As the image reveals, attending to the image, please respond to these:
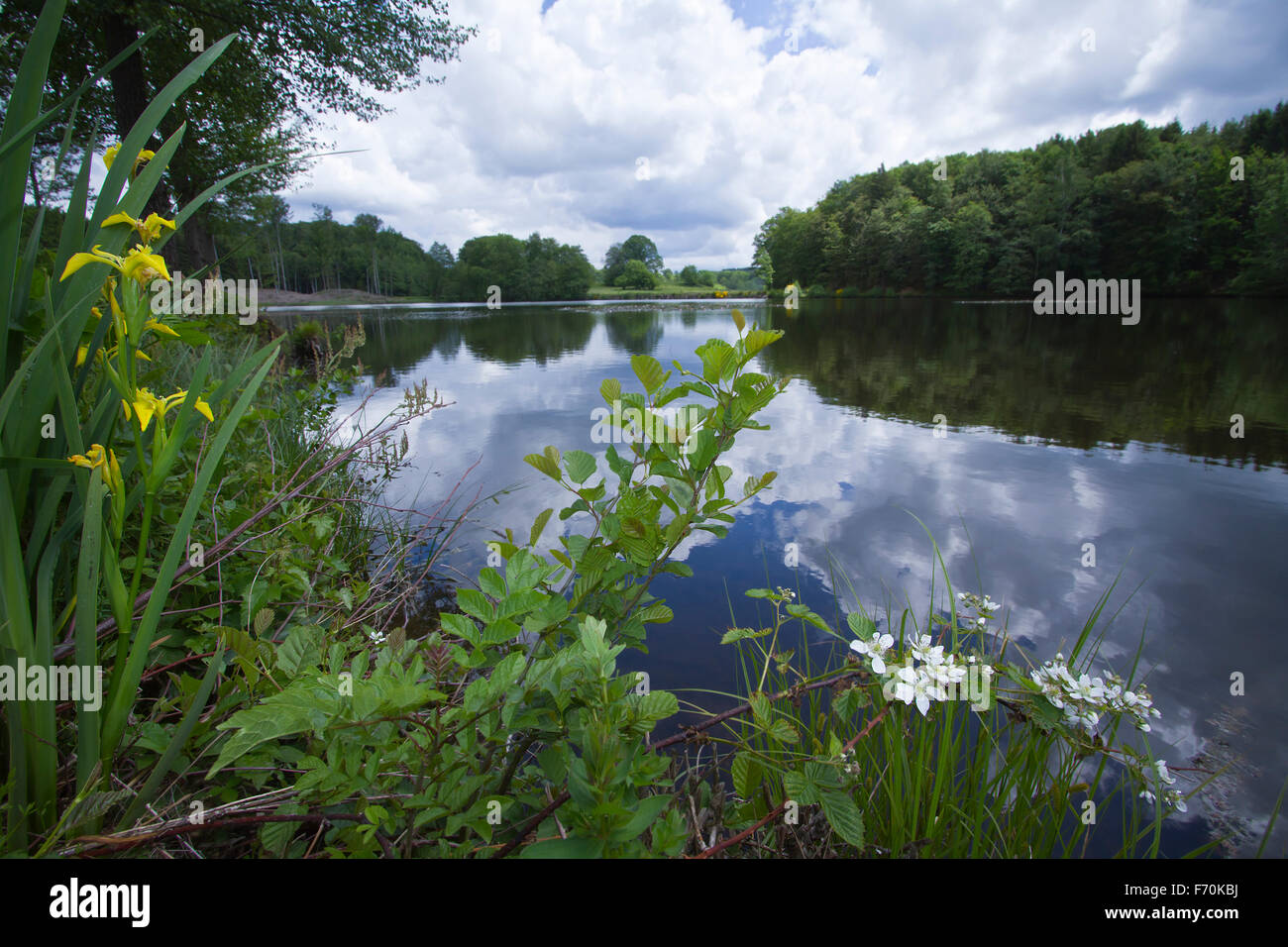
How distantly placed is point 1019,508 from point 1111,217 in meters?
52.6

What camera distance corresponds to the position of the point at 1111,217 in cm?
4194

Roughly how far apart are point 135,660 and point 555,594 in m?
0.73

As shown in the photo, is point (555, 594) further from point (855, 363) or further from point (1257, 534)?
point (855, 363)

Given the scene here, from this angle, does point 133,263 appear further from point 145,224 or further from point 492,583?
point 492,583

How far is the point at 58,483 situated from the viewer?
40.3 inches

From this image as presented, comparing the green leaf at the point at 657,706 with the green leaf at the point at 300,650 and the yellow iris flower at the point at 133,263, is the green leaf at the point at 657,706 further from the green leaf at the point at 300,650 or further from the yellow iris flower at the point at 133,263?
the yellow iris flower at the point at 133,263

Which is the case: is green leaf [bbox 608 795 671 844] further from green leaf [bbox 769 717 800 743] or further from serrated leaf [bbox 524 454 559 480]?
serrated leaf [bbox 524 454 559 480]

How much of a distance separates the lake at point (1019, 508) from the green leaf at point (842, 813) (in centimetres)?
63

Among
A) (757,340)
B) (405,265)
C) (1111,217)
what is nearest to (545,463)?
(757,340)

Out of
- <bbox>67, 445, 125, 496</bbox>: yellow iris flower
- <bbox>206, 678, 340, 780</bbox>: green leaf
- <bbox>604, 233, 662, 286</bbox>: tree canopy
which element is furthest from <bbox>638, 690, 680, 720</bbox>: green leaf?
<bbox>604, 233, 662, 286</bbox>: tree canopy

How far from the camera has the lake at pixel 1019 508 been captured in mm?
3248

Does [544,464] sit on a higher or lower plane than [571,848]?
higher

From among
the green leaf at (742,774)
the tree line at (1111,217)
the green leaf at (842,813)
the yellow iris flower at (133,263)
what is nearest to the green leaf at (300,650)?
the yellow iris flower at (133,263)

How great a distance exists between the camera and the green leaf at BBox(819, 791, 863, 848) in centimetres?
96
